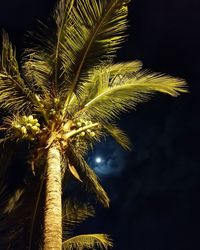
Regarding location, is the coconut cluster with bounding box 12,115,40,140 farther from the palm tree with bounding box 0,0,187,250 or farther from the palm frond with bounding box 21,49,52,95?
the palm frond with bounding box 21,49,52,95

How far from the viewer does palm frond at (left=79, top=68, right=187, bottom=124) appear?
8461 millimetres

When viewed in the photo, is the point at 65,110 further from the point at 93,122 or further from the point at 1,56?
the point at 1,56

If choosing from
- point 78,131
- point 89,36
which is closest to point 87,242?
point 78,131

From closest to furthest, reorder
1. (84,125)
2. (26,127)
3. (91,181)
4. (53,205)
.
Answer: (53,205) < (26,127) < (84,125) < (91,181)

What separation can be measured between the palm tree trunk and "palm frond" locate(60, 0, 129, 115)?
1096mm

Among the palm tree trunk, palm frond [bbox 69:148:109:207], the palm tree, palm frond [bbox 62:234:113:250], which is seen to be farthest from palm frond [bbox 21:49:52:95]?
palm frond [bbox 62:234:113:250]

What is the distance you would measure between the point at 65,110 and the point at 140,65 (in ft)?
7.45

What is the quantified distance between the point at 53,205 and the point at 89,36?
9.88 feet

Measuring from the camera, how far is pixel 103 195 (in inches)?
350

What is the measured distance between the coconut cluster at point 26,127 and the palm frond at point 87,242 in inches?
126

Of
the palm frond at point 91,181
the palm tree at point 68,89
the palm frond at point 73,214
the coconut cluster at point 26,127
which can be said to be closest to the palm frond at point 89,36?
the palm tree at point 68,89

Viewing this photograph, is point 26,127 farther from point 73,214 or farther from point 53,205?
point 73,214

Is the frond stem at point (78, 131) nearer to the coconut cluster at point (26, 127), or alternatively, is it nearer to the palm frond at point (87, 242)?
the coconut cluster at point (26, 127)

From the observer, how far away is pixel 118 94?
28.2 ft
